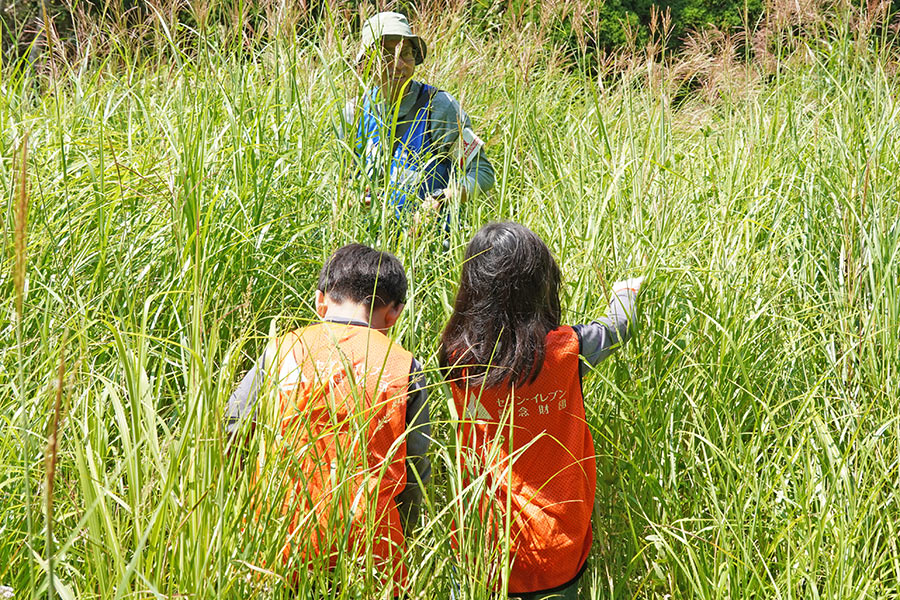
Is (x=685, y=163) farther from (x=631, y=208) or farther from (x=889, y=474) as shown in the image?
(x=889, y=474)

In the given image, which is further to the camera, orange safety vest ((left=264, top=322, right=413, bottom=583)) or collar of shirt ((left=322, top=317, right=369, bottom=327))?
collar of shirt ((left=322, top=317, right=369, bottom=327))

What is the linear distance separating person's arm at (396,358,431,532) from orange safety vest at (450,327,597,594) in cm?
11

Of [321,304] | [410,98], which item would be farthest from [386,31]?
[321,304]

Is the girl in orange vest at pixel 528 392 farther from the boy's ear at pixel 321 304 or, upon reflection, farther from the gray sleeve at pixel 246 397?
the gray sleeve at pixel 246 397

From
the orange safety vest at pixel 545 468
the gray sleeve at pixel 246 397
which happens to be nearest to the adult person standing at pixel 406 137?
the orange safety vest at pixel 545 468

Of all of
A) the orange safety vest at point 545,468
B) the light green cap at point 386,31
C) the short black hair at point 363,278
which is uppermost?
the light green cap at point 386,31

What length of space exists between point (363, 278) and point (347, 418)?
49cm

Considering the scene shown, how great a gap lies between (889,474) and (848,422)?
0.51 feet

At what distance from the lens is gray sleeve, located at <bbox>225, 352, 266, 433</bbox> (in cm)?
164

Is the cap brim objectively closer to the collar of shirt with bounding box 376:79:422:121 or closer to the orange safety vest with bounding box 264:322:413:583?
the collar of shirt with bounding box 376:79:422:121

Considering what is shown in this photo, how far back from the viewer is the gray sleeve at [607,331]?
2.04m

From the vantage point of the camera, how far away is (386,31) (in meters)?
3.13

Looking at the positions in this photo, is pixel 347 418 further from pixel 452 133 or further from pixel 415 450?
pixel 452 133

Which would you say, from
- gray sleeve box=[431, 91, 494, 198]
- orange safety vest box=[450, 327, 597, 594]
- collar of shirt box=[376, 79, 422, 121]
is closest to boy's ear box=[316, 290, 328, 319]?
Answer: orange safety vest box=[450, 327, 597, 594]
